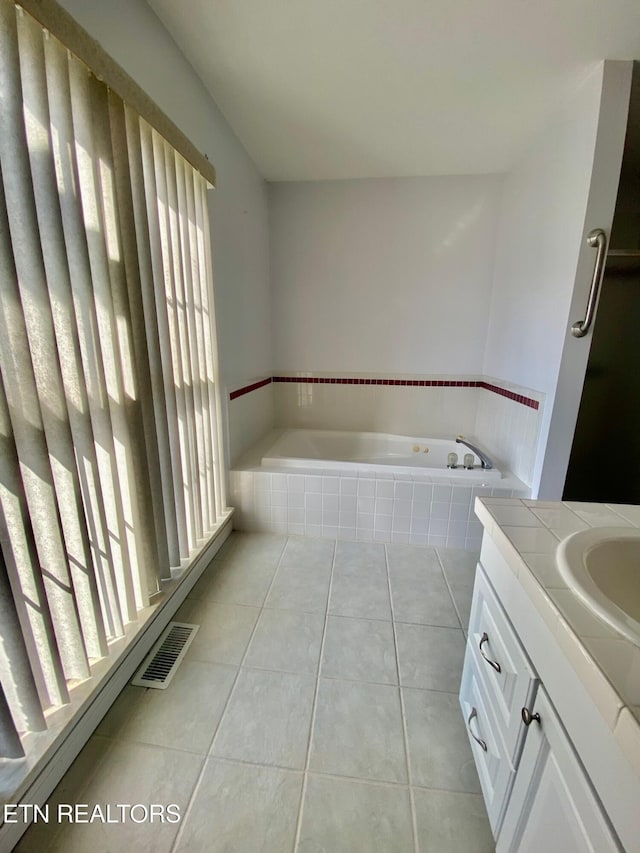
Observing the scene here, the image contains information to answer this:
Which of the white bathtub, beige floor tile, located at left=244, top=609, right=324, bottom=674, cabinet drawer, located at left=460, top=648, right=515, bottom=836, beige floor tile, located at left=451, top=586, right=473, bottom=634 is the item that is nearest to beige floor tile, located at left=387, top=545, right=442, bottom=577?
beige floor tile, located at left=451, top=586, right=473, bottom=634

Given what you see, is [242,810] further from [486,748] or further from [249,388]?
[249,388]

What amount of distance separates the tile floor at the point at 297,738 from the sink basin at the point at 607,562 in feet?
2.36

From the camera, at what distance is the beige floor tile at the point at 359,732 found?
979 mm

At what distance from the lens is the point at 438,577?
5.90 ft

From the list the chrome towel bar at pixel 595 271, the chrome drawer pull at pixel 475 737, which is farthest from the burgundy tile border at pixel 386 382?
the chrome drawer pull at pixel 475 737

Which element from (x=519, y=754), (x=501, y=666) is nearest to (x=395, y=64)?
(x=501, y=666)

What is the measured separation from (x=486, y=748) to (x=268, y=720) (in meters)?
0.65

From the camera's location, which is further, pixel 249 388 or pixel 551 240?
pixel 249 388

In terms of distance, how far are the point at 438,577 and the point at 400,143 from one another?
102 inches

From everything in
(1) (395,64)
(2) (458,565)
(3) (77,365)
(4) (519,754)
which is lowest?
(2) (458,565)

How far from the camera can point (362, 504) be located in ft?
6.80

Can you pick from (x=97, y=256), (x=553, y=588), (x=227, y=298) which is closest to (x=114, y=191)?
(x=97, y=256)

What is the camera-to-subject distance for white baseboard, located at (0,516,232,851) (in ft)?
2.75

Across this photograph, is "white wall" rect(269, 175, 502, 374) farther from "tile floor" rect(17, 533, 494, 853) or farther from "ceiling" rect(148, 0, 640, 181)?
"tile floor" rect(17, 533, 494, 853)
